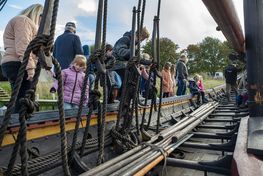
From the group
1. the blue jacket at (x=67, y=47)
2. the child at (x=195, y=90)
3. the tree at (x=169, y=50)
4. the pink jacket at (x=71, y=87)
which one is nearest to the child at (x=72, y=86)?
the pink jacket at (x=71, y=87)

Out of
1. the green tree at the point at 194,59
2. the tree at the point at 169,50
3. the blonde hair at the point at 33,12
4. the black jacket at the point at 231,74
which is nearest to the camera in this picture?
the blonde hair at the point at 33,12

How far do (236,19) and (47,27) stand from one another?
5.18 feet

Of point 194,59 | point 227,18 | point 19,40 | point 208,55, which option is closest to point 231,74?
point 227,18

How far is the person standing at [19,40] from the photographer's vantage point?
96.4 inches

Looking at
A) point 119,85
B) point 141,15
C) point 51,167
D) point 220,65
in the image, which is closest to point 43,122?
point 51,167

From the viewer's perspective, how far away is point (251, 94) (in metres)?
2.49

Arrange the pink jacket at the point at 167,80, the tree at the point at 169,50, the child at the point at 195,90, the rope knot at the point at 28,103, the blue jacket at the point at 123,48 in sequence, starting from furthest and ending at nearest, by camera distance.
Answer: the tree at the point at 169,50 → the child at the point at 195,90 → the pink jacket at the point at 167,80 → the blue jacket at the point at 123,48 → the rope knot at the point at 28,103

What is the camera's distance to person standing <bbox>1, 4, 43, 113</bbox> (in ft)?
8.04

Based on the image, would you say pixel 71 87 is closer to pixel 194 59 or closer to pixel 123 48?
pixel 123 48

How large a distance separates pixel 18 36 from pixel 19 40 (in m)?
0.03

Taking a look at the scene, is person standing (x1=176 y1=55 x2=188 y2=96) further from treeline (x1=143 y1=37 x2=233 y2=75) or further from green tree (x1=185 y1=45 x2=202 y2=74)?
green tree (x1=185 y1=45 x2=202 y2=74)

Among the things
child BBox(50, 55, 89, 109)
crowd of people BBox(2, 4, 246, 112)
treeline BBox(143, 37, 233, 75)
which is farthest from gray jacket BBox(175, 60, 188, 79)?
treeline BBox(143, 37, 233, 75)

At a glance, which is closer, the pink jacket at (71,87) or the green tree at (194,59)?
the pink jacket at (71,87)

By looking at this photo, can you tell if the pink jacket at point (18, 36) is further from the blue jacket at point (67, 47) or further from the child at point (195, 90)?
the child at point (195, 90)
